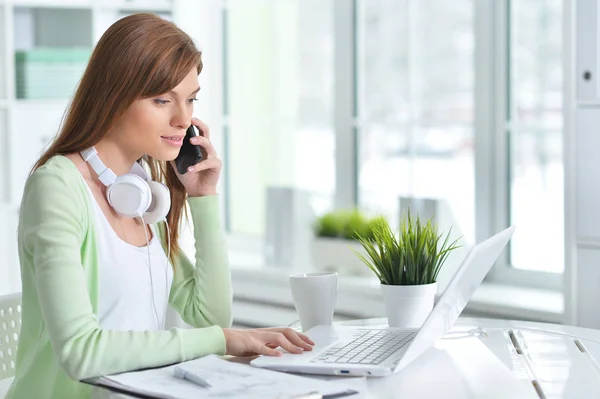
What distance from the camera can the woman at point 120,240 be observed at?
55.9 inches

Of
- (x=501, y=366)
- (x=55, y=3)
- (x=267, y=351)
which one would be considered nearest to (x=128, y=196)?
(x=267, y=351)

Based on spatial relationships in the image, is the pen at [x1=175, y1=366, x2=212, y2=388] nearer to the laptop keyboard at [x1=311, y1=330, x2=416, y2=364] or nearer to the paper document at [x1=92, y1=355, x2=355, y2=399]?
the paper document at [x1=92, y1=355, x2=355, y2=399]

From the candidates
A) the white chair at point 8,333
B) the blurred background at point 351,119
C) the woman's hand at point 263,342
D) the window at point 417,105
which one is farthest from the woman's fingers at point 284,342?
the window at point 417,105

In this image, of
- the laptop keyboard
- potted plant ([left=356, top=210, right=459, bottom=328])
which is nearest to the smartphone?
potted plant ([left=356, top=210, right=459, bottom=328])

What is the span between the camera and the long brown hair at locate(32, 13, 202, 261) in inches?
63.8

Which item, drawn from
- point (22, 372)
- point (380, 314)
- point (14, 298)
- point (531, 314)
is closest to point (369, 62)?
point (380, 314)

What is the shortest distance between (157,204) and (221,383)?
0.48 meters

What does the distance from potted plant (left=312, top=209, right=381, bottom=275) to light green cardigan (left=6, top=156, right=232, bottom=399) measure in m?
1.81

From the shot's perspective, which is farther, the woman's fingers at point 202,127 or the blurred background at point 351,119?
the blurred background at point 351,119

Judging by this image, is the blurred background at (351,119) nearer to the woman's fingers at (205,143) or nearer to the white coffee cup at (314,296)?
the white coffee cup at (314,296)

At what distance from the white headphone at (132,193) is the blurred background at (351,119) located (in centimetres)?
140

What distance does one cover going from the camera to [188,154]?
6.07ft

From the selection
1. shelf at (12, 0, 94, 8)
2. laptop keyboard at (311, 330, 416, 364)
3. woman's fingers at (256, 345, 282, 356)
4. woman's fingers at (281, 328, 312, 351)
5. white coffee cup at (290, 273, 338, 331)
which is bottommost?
laptop keyboard at (311, 330, 416, 364)

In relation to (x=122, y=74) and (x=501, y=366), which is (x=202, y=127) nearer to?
(x=122, y=74)
